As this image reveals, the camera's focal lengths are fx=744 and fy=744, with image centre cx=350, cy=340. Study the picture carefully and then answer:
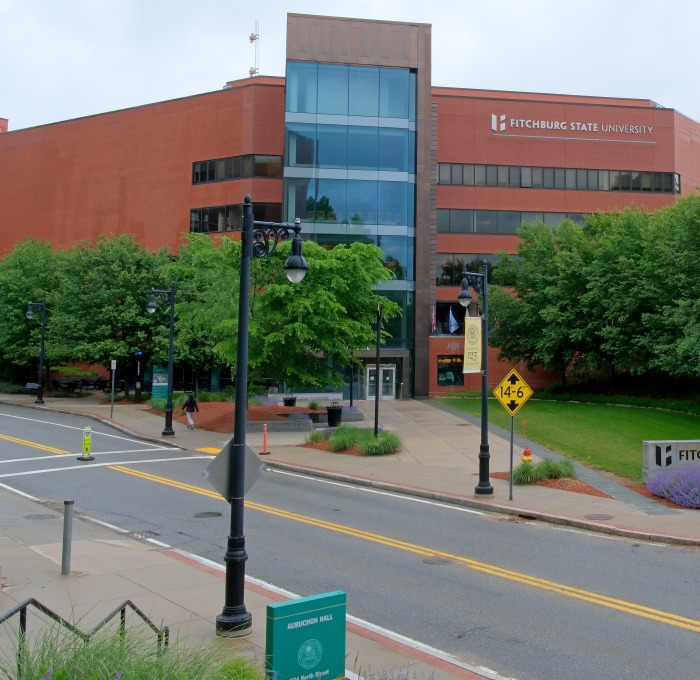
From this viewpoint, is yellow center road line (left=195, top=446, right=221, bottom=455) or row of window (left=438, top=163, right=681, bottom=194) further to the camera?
row of window (left=438, top=163, right=681, bottom=194)

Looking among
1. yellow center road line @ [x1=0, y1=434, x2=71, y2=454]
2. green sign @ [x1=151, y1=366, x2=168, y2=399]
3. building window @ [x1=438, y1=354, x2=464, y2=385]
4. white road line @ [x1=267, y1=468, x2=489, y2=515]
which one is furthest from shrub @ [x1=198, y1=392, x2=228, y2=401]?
white road line @ [x1=267, y1=468, x2=489, y2=515]

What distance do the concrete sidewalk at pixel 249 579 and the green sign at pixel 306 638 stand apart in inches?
45.7

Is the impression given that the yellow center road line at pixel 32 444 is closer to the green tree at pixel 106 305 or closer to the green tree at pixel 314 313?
the green tree at pixel 314 313

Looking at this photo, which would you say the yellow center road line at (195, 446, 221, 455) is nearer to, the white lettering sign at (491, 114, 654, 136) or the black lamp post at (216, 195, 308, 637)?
the black lamp post at (216, 195, 308, 637)

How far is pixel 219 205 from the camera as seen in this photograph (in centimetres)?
5416

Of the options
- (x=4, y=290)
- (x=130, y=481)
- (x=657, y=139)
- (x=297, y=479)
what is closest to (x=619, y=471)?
(x=297, y=479)

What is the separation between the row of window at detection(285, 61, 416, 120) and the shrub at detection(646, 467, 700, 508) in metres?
36.9

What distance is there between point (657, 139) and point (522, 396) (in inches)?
1799

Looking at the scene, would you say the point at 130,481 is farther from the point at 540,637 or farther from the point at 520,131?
the point at 520,131

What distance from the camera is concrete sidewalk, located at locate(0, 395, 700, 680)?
789cm

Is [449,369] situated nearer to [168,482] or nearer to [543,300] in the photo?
[543,300]

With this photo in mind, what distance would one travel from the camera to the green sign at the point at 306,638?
5.57m

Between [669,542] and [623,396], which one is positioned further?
[623,396]

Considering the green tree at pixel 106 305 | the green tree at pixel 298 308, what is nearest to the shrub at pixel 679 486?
the green tree at pixel 298 308
